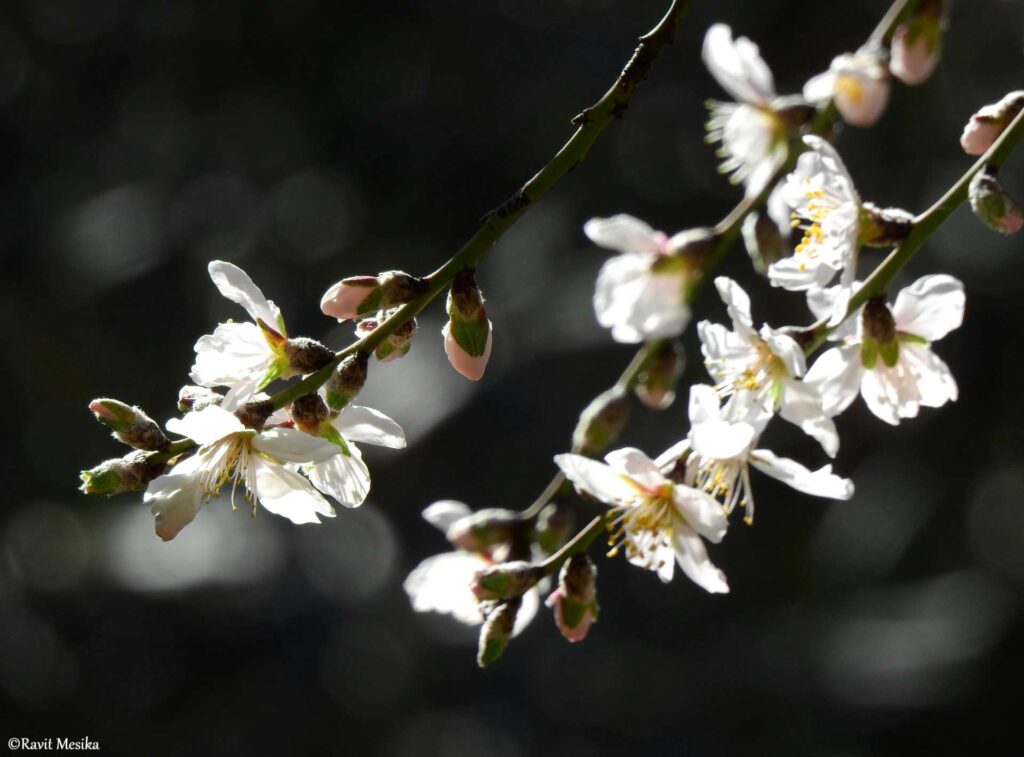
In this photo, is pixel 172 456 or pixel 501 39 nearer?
pixel 172 456

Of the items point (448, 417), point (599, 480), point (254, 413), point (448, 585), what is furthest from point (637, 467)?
point (448, 417)

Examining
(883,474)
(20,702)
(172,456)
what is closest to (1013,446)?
(883,474)

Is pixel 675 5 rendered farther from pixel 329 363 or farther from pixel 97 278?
pixel 97 278

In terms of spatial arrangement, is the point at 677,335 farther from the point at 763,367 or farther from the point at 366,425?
the point at 366,425

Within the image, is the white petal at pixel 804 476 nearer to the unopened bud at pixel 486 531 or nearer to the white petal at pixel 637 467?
the white petal at pixel 637 467

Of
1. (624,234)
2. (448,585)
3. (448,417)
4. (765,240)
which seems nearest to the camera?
(624,234)

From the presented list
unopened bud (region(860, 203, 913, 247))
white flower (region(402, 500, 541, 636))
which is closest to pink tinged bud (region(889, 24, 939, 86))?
unopened bud (region(860, 203, 913, 247))
